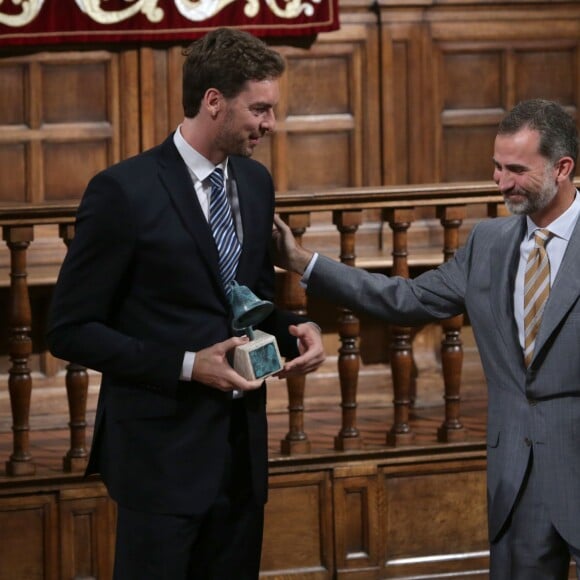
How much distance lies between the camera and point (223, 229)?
9.76 feet

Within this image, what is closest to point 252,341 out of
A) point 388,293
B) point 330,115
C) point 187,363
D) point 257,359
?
point 257,359

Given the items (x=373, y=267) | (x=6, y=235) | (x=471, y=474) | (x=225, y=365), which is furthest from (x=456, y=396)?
(x=225, y=365)

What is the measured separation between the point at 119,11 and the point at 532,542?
344cm

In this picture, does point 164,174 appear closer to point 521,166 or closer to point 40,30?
point 521,166

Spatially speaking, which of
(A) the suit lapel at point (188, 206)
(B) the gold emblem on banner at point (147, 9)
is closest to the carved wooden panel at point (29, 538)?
(A) the suit lapel at point (188, 206)

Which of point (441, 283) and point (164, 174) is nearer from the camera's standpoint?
point (164, 174)

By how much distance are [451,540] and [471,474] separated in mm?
241

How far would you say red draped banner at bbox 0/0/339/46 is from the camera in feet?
18.6

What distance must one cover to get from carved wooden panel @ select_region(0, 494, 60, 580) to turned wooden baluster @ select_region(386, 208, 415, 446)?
1.21 meters

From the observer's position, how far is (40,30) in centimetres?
568

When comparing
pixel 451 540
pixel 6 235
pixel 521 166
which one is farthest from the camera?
pixel 451 540

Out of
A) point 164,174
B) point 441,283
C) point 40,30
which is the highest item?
point 40,30

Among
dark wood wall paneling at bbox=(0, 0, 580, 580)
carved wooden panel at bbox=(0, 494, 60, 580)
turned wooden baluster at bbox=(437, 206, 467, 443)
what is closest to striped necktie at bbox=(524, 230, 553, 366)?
turned wooden baluster at bbox=(437, 206, 467, 443)

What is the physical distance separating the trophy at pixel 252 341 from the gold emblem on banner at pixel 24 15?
3.12m
